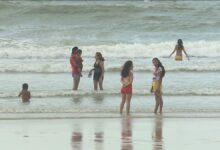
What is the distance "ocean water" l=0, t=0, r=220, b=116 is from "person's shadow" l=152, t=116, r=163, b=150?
1.85m

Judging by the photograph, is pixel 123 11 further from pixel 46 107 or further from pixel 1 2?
pixel 46 107

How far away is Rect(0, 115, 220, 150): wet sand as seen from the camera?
485 inches

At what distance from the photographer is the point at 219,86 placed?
21422 mm

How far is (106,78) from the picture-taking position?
23359 millimetres

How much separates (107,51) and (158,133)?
18.0 m

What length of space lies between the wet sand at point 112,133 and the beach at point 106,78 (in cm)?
2

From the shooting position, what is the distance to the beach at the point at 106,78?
13.3 metres

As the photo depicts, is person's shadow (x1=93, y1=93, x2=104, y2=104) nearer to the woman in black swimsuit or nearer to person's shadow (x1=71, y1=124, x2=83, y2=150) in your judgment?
the woman in black swimsuit

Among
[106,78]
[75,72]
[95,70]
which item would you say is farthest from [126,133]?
[106,78]

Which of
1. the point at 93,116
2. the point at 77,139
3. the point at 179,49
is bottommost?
the point at 77,139

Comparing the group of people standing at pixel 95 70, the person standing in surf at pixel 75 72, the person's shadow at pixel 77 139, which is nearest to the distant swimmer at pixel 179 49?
the group of people standing at pixel 95 70

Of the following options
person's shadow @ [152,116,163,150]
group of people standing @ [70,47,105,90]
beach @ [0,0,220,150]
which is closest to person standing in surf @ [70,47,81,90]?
group of people standing @ [70,47,105,90]

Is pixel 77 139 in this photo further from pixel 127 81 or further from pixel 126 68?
pixel 127 81

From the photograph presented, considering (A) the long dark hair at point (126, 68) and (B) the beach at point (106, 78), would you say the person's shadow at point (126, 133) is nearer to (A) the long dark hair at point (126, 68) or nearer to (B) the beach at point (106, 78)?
(B) the beach at point (106, 78)
